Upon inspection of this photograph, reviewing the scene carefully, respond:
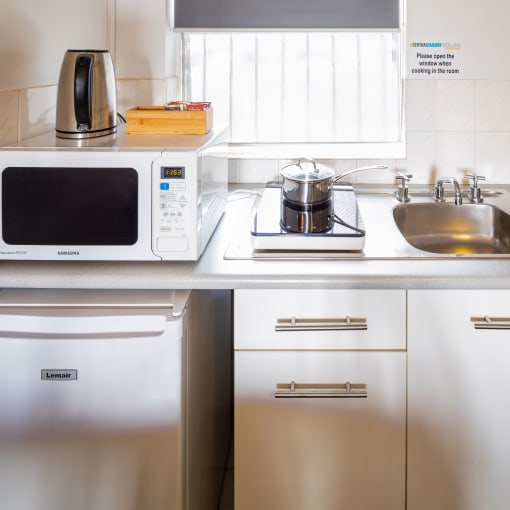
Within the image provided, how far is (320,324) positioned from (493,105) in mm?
1365

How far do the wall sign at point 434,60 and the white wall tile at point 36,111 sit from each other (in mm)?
1256

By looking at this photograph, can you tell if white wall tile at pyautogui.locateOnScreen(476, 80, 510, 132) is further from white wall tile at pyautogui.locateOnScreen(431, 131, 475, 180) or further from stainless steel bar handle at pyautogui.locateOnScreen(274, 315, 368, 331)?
stainless steel bar handle at pyautogui.locateOnScreen(274, 315, 368, 331)

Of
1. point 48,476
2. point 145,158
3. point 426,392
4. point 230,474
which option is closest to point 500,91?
point 426,392

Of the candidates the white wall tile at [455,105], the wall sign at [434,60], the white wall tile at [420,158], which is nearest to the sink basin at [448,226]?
the white wall tile at [420,158]

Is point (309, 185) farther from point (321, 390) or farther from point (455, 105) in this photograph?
point (455, 105)

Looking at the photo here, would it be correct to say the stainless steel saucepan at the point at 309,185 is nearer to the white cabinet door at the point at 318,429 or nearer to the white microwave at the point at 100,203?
the white microwave at the point at 100,203

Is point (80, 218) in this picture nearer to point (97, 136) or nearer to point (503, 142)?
point (97, 136)

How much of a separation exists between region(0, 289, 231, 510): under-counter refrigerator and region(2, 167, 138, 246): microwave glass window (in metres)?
0.16

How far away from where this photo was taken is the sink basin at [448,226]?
2168mm

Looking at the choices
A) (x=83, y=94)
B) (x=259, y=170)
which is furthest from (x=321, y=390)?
(x=259, y=170)

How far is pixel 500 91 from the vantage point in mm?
2375

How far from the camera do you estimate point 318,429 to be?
1.50 meters

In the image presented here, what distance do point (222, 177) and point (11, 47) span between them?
69 centimetres

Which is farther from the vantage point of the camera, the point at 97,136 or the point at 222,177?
the point at 222,177
